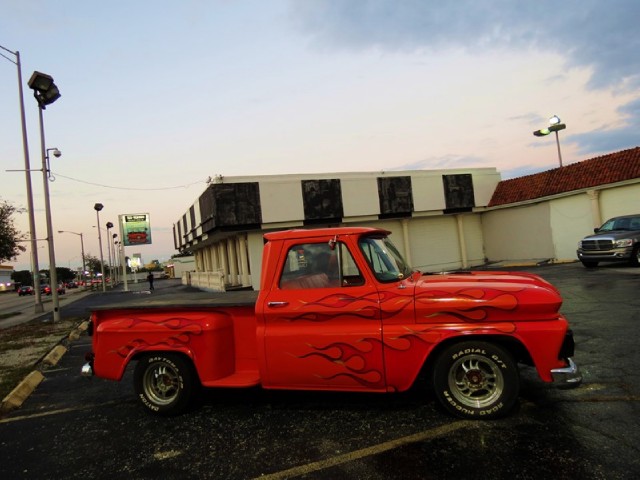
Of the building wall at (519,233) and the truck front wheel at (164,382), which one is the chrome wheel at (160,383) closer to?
the truck front wheel at (164,382)

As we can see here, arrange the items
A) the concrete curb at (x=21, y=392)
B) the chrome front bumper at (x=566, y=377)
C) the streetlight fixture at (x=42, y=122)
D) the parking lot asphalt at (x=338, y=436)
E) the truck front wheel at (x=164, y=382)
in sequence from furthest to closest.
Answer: the streetlight fixture at (x=42, y=122) < the concrete curb at (x=21, y=392) < the truck front wheel at (x=164, y=382) < the chrome front bumper at (x=566, y=377) < the parking lot asphalt at (x=338, y=436)

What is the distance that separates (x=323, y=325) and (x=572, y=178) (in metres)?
22.3

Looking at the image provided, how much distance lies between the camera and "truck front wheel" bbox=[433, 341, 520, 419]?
4.00 meters

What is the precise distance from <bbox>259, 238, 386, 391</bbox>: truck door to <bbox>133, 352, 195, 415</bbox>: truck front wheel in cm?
94

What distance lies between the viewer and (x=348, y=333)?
14.0 ft

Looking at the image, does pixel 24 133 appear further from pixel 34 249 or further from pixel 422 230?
pixel 422 230

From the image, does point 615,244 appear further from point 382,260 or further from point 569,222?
point 382,260

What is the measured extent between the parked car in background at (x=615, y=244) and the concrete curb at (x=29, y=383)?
17161 mm

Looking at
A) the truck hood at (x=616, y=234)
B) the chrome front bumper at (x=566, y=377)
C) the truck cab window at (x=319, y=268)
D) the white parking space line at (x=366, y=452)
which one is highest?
the truck cab window at (x=319, y=268)

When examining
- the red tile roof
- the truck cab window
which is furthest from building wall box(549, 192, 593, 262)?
the truck cab window

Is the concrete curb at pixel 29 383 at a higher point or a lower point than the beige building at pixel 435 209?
lower

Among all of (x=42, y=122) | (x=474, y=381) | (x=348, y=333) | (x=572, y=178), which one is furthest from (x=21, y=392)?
(x=572, y=178)

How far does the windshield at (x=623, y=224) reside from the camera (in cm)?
1612

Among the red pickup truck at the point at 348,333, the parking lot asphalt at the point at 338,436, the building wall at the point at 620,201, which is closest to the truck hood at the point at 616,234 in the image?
the building wall at the point at 620,201
